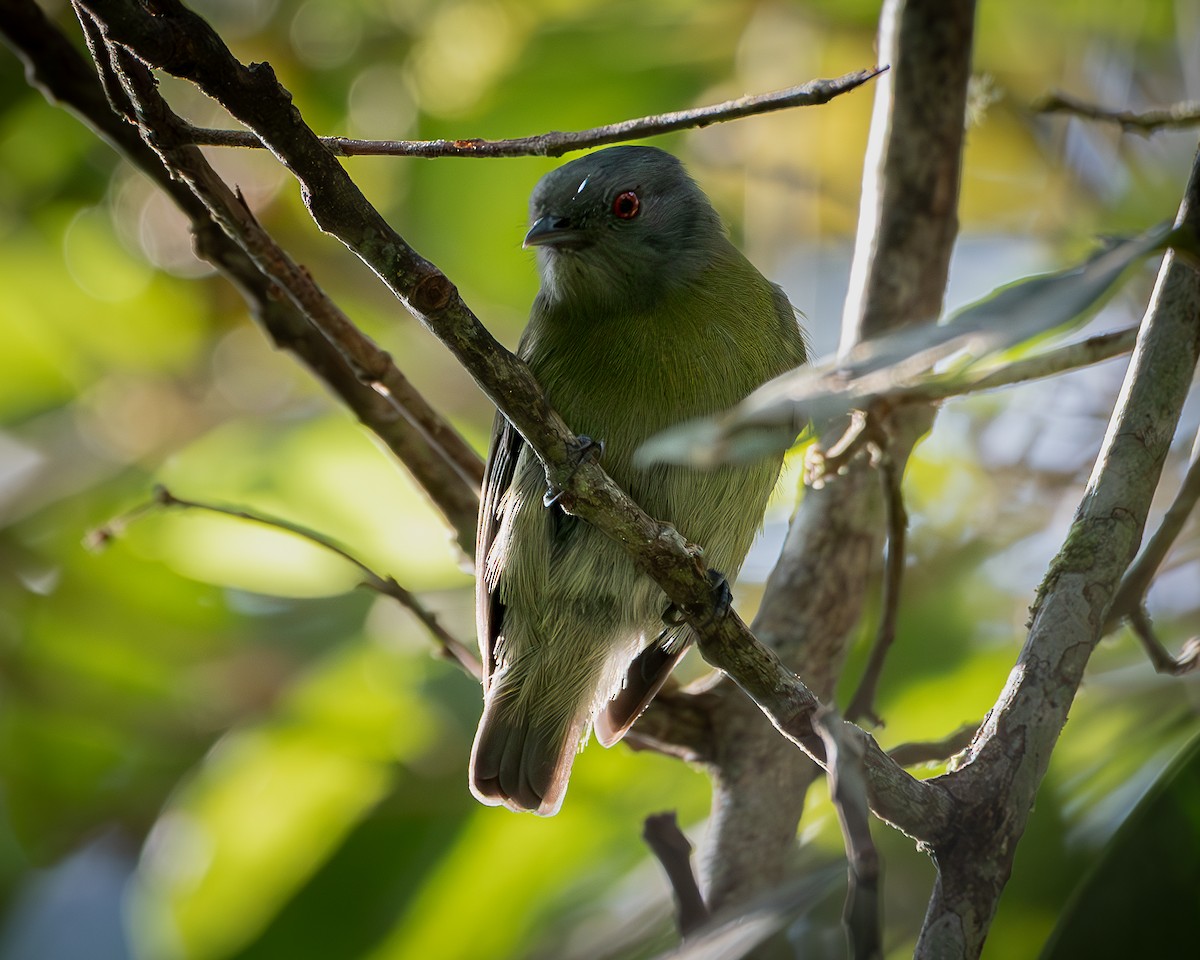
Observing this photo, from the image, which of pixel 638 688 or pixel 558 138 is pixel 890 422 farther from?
pixel 558 138

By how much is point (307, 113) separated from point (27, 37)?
7.23ft

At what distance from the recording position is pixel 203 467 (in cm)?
433

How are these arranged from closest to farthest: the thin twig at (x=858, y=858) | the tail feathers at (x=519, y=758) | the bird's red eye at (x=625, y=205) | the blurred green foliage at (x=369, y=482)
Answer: the thin twig at (x=858, y=858) → the tail feathers at (x=519, y=758) → the bird's red eye at (x=625, y=205) → the blurred green foliage at (x=369, y=482)

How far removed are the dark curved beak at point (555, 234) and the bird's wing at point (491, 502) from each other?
1.71 feet

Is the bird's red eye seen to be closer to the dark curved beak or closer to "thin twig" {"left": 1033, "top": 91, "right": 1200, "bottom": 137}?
the dark curved beak

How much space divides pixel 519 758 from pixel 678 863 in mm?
760

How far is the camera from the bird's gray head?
3.13 m

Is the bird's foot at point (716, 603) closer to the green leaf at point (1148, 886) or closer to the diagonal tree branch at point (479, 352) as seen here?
the diagonal tree branch at point (479, 352)

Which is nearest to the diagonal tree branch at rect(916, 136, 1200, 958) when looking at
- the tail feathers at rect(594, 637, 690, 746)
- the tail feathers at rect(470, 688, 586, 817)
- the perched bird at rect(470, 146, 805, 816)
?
the perched bird at rect(470, 146, 805, 816)

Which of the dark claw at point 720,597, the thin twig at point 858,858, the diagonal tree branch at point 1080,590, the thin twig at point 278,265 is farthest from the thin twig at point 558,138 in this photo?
the thin twig at point 858,858

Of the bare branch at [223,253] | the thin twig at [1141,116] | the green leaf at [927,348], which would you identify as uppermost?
the bare branch at [223,253]

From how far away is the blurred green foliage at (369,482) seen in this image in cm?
378

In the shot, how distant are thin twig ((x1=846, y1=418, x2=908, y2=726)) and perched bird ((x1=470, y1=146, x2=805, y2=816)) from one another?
37cm

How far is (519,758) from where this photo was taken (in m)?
3.22
